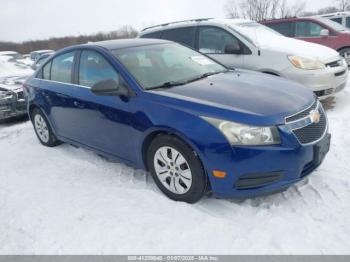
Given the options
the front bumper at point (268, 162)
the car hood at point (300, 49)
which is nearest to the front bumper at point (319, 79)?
the car hood at point (300, 49)

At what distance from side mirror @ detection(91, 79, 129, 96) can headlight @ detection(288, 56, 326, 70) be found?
3.30 metres

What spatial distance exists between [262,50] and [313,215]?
354cm

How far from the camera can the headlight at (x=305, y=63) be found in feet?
17.6

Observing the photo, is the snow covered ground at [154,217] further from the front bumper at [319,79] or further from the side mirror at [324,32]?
the side mirror at [324,32]

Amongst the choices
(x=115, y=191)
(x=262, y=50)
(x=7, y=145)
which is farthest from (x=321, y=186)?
(x=7, y=145)

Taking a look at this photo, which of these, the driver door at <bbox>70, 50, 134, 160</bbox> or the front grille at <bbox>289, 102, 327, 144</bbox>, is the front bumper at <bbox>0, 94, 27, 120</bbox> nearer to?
the driver door at <bbox>70, 50, 134, 160</bbox>

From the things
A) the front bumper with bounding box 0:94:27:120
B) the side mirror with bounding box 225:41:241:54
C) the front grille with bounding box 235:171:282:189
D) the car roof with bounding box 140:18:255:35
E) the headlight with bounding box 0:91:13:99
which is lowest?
the front bumper with bounding box 0:94:27:120

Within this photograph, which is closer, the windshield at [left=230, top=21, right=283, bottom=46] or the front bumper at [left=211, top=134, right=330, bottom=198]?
the front bumper at [left=211, top=134, right=330, bottom=198]

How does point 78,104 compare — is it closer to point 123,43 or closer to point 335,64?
point 123,43

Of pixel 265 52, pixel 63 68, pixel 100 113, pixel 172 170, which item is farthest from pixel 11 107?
pixel 265 52

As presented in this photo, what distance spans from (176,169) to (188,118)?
528 mm

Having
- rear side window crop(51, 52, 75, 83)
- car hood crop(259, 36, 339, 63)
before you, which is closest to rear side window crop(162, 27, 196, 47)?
car hood crop(259, 36, 339, 63)

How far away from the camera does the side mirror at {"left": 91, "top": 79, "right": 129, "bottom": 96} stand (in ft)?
10.6

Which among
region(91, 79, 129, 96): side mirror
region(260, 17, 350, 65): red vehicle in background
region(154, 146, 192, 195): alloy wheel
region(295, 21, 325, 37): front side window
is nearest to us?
region(154, 146, 192, 195): alloy wheel
